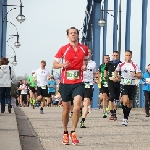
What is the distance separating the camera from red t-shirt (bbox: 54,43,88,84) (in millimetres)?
9750

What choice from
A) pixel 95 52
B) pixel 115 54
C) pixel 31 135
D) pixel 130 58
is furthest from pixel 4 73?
pixel 95 52

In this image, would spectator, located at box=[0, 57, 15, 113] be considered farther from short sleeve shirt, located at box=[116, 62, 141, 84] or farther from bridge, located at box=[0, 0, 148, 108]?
bridge, located at box=[0, 0, 148, 108]

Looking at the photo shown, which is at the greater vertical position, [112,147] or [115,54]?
[115,54]

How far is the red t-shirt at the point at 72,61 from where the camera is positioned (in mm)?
9750

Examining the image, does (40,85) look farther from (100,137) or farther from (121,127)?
(100,137)

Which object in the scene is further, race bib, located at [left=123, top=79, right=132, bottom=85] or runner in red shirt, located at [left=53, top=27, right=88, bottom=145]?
race bib, located at [left=123, top=79, right=132, bottom=85]

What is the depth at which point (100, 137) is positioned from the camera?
10805mm

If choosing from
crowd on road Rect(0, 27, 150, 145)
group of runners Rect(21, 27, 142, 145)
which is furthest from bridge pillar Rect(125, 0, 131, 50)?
group of runners Rect(21, 27, 142, 145)

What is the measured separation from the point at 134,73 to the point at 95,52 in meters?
31.8

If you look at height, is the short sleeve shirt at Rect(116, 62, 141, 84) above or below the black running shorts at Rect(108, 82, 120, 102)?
above

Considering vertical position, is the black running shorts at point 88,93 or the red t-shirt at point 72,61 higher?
the red t-shirt at point 72,61

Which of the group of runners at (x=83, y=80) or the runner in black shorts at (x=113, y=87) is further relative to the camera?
the runner in black shorts at (x=113, y=87)

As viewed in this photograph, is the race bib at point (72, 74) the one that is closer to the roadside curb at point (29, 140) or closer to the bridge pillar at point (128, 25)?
the roadside curb at point (29, 140)

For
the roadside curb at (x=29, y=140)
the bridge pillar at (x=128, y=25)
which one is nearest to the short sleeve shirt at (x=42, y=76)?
the roadside curb at (x=29, y=140)
